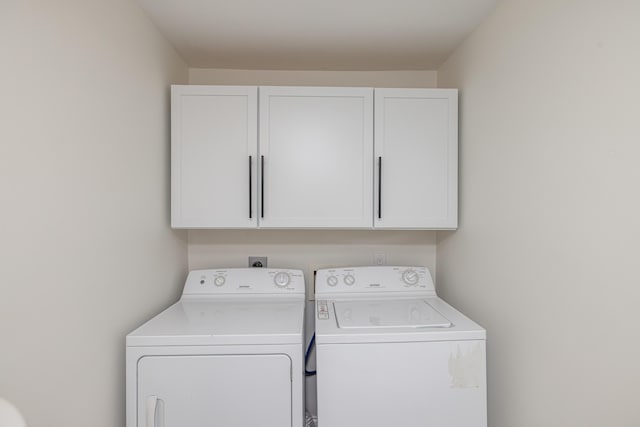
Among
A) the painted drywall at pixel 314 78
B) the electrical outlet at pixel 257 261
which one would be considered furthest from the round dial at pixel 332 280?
the painted drywall at pixel 314 78

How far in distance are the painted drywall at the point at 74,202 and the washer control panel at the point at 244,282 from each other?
1.04 feet

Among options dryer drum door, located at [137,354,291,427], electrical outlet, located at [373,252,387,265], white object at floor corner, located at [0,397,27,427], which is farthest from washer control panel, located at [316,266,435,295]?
white object at floor corner, located at [0,397,27,427]

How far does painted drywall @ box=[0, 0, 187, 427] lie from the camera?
93cm

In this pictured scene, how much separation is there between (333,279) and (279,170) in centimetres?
72

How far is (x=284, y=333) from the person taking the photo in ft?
4.52

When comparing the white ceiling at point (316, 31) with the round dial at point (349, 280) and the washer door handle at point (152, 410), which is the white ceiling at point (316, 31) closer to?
the round dial at point (349, 280)

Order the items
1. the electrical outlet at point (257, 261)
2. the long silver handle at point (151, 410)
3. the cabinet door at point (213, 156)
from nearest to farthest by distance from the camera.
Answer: the long silver handle at point (151, 410) < the cabinet door at point (213, 156) < the electrical outlet at point (257, 261)

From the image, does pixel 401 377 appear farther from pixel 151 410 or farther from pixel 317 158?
pixel 317 158

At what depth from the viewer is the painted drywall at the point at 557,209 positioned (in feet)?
3.07

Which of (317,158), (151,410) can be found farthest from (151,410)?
(317,158)

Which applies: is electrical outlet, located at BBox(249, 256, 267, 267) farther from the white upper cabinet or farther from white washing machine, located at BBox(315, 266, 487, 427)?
white washing machine, located at BBox(315, 266, 487, 427)

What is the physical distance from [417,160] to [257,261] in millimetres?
1187

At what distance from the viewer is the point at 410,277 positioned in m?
2.03

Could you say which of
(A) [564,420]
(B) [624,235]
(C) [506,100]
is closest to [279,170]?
(C) [506,100]
